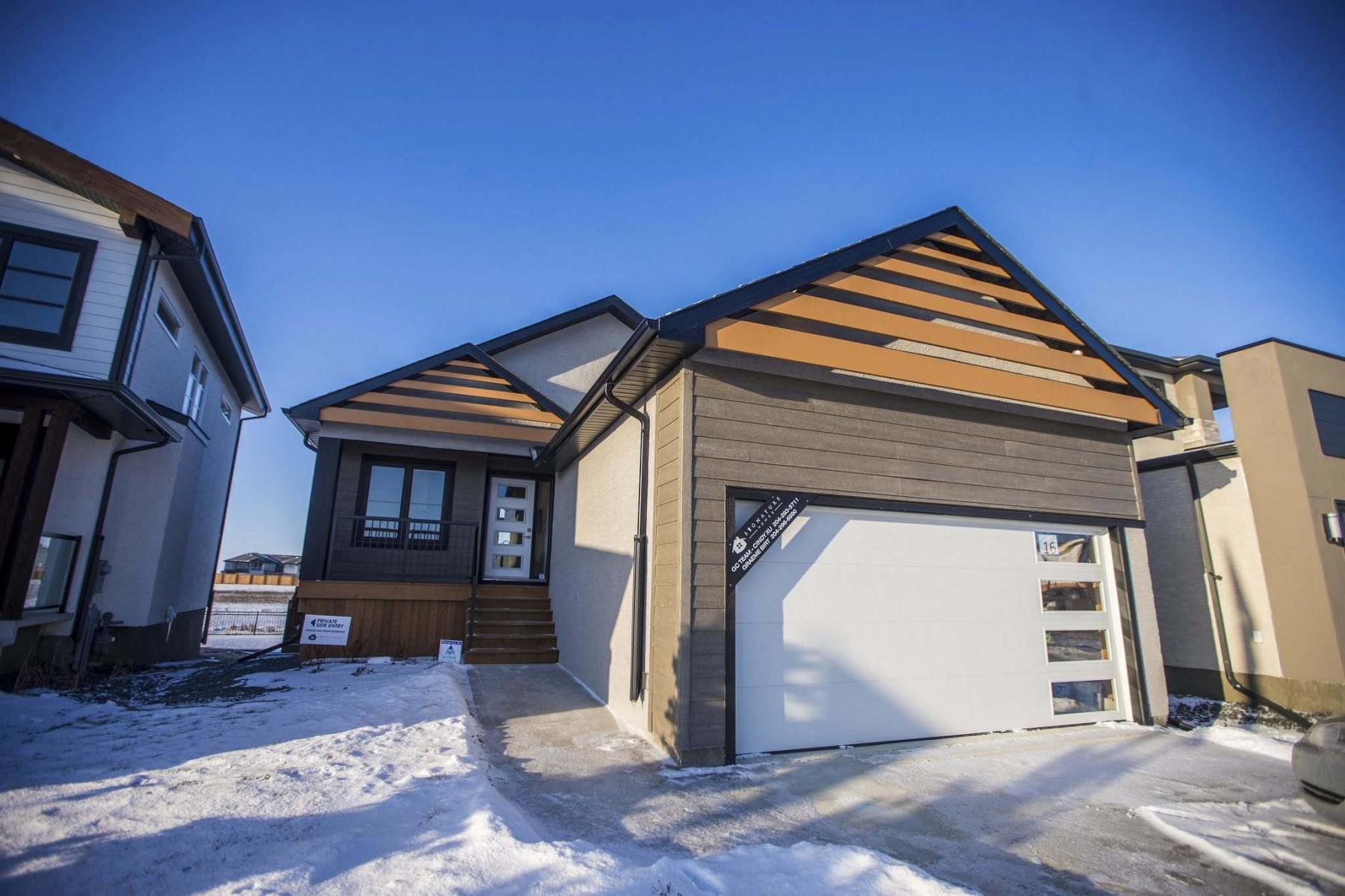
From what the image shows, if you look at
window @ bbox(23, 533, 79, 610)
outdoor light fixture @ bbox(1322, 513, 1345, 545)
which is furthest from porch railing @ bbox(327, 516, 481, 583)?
outdoor light fixture @ bbox(1322, 513, 1345, 545)

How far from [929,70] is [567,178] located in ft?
24.0

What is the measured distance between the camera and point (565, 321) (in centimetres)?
1320

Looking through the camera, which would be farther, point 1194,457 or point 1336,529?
point 1194,457

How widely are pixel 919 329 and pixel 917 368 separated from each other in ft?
1.72

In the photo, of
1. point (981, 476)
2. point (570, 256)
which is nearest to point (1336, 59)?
point (981, 476)

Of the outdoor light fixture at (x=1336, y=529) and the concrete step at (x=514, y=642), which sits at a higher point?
the outdoor light fixture at (x=1336, y=529)

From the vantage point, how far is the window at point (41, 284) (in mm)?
6816

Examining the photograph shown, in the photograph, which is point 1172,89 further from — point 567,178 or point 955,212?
point 567,178

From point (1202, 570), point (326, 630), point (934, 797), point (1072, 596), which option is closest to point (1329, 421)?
point (1202, 570)

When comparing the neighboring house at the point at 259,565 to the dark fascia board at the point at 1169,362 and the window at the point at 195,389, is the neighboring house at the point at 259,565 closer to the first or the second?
the window at the point at 195,389

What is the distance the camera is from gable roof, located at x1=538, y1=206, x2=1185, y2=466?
17.0 ft

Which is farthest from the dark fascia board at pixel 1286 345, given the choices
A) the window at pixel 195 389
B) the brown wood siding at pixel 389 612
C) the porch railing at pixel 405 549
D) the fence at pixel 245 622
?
the fence at pixel 245 622

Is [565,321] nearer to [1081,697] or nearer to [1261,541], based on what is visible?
[1081,697]

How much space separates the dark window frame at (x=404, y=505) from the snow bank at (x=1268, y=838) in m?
9.93
